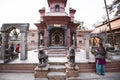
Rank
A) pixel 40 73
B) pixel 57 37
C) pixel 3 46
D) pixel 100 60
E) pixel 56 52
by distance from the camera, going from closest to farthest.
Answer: pixel 40 73 → pixel 100 60 → pixel 3 46 → pixel 56 52 → pixel 57 37

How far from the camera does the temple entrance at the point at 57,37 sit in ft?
58.6

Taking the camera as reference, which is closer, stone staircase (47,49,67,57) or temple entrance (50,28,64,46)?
stone staircase (47,49,67,57)

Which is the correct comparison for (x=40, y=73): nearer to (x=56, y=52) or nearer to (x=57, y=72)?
(x=57, y=72)

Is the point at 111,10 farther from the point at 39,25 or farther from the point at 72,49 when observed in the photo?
the point at 72,49

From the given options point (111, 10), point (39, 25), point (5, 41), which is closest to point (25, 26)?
point (5, 41)

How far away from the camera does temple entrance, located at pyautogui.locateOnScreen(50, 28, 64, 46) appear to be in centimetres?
1786

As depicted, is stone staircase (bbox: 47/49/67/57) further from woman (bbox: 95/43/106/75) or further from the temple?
woman (bbox: 95/43/106/75)

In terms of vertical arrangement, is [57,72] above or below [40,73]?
below

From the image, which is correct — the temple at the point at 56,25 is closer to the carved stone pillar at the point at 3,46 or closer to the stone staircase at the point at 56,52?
the stone staircase at the point at 56,52

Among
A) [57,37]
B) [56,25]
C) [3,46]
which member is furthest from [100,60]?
[57,37]

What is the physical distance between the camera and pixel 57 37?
59.1 feet

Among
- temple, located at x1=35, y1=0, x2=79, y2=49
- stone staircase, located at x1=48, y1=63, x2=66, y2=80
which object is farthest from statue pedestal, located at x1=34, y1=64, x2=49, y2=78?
temple, located at x1=35, y1=0, x2=79, y2=49

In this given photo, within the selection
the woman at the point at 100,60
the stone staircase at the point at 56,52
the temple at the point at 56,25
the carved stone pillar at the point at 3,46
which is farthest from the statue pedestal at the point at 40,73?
the temple at the point at 56,25

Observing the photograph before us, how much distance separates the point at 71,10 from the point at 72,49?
53.6 ft
